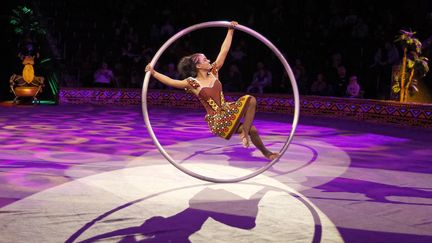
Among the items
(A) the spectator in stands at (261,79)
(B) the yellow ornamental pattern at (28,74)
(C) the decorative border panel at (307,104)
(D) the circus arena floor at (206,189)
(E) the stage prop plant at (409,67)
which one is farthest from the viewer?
(B) the yellow ornamental pattern at (28,74)

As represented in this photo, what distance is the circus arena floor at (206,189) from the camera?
4199mm

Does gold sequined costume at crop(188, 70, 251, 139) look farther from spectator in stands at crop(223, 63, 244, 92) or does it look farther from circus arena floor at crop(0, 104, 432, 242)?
spectator in stands at crop(223, 63, 244, 92)

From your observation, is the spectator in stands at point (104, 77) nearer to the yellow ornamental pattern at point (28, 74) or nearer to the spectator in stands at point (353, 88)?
the yellow ornamental pattern at point (28, 74)

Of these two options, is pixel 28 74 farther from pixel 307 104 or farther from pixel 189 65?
pixel 189 65

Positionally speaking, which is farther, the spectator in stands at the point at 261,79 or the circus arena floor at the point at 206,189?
the spectator in stands at the point at 261,79

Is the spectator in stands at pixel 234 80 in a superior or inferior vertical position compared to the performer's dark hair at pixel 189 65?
inferior

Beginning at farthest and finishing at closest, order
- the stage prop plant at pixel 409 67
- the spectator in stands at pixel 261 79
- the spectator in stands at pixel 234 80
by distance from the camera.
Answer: the spectator in stands at pixel 234 80
the spectator in stands at pixel 261 79
the stage prop plant at pixel 409 67

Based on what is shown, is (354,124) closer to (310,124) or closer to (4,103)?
(310,124)

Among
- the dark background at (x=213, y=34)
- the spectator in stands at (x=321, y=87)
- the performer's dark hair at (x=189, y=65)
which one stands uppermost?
the dark background at (x=213, y=34)

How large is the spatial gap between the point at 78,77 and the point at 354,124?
9.65 meters

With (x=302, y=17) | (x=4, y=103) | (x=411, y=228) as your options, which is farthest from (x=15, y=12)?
(x=411, y=228)

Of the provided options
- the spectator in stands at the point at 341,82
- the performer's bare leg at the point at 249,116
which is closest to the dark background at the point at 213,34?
the spectator in stands at the point at 341,82

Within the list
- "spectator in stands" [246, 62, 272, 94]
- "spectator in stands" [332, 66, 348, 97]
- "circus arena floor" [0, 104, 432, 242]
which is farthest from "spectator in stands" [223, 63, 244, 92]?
"circus arena floor" [0, 104, 432, 242]

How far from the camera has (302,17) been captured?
1647 cm
